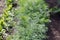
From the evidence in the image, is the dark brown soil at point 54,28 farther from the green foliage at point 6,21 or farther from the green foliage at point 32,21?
the green foliage at point 6,21

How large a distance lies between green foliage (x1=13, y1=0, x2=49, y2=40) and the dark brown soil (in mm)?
604

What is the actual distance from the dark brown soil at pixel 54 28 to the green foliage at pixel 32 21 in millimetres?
604

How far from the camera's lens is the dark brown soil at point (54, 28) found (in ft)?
17.7

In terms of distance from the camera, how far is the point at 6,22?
522cm

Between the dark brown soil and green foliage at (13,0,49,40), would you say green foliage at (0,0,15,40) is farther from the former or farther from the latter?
the dark brown soil

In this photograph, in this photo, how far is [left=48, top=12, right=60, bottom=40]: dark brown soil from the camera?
539 cm

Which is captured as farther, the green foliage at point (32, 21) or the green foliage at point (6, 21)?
the green foliage at point (6, 21)

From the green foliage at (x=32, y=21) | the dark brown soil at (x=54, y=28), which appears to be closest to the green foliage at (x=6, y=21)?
the green foliage at (x=32, y=21)

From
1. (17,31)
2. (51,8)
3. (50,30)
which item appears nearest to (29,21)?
(17,31)

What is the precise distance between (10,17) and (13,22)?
0.67 ft

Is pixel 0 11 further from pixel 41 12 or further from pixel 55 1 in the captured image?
pixel 55 1

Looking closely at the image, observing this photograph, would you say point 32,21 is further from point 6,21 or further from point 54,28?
point 54,28

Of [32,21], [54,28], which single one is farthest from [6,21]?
[54,28]

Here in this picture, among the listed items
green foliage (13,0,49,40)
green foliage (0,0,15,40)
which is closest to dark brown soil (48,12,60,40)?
green foliage (13,0,49,40)
